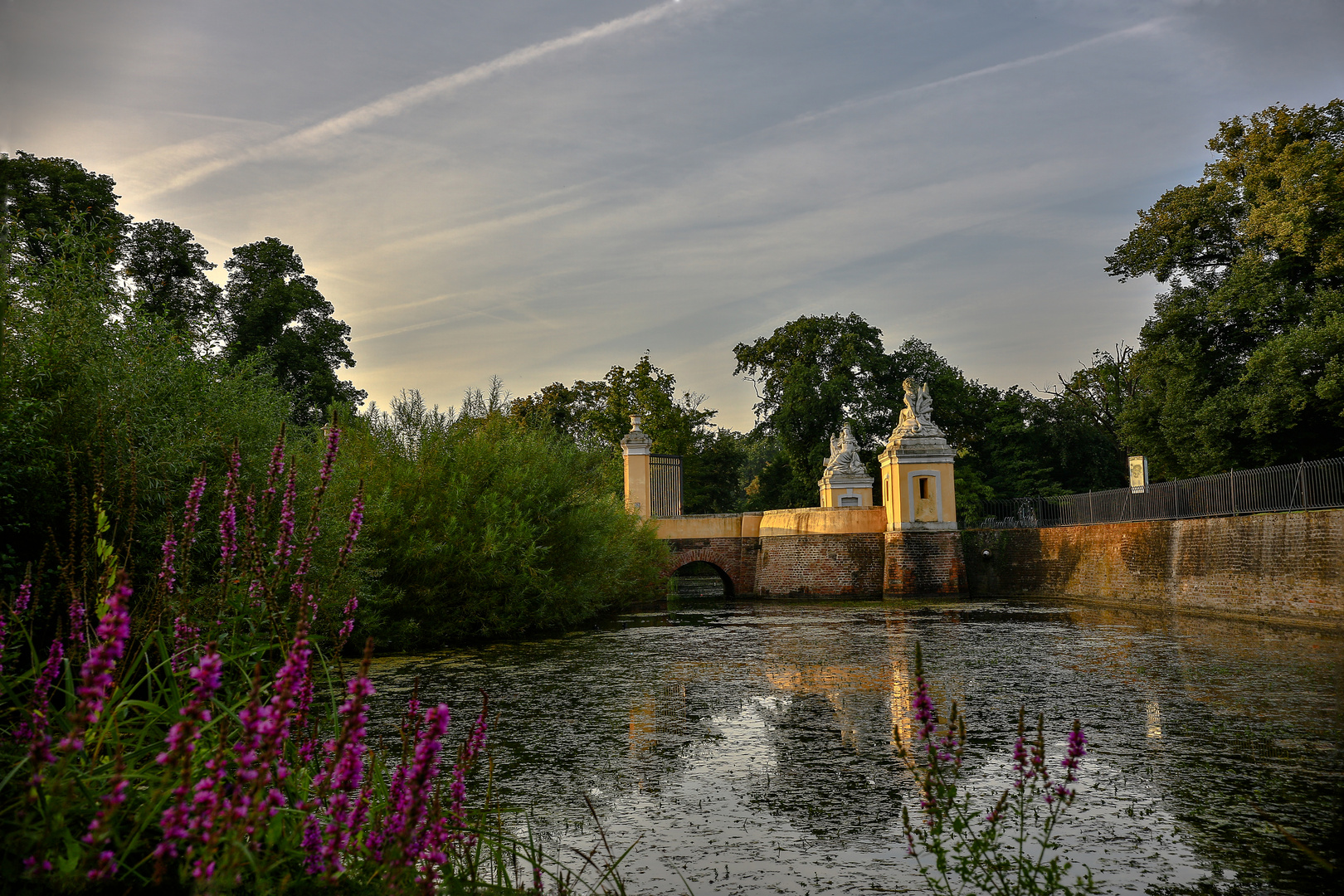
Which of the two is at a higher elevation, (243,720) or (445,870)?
(243,720)

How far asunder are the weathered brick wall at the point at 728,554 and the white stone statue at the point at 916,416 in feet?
19.1

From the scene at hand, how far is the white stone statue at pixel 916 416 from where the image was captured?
92.9ft

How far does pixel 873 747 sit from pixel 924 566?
20147 mm

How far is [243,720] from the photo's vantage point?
2.02 metres

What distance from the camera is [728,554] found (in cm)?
2980

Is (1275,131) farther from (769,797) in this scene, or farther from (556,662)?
(769,797)

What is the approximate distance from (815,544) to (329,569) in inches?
728

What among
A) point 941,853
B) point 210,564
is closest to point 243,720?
point 941,853

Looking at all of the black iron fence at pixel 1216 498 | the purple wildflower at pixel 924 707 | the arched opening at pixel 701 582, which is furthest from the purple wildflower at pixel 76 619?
the arched opening at pixel 701 582

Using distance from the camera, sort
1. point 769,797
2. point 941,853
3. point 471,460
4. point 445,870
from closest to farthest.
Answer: point 445,870 → point 941,853 → point 769,797 → point 471,460

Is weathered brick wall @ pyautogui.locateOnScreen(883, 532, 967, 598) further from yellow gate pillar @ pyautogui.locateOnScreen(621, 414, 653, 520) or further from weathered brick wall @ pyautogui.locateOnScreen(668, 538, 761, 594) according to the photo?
yellow gate pillar @ pyautogui.locateOnScreen(621, 414, 653, 520)

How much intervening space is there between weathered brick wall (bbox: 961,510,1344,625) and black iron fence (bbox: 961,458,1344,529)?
1.73ft

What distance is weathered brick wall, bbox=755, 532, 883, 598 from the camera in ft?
89.8

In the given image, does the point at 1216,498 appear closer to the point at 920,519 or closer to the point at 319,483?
the point at 920,519
